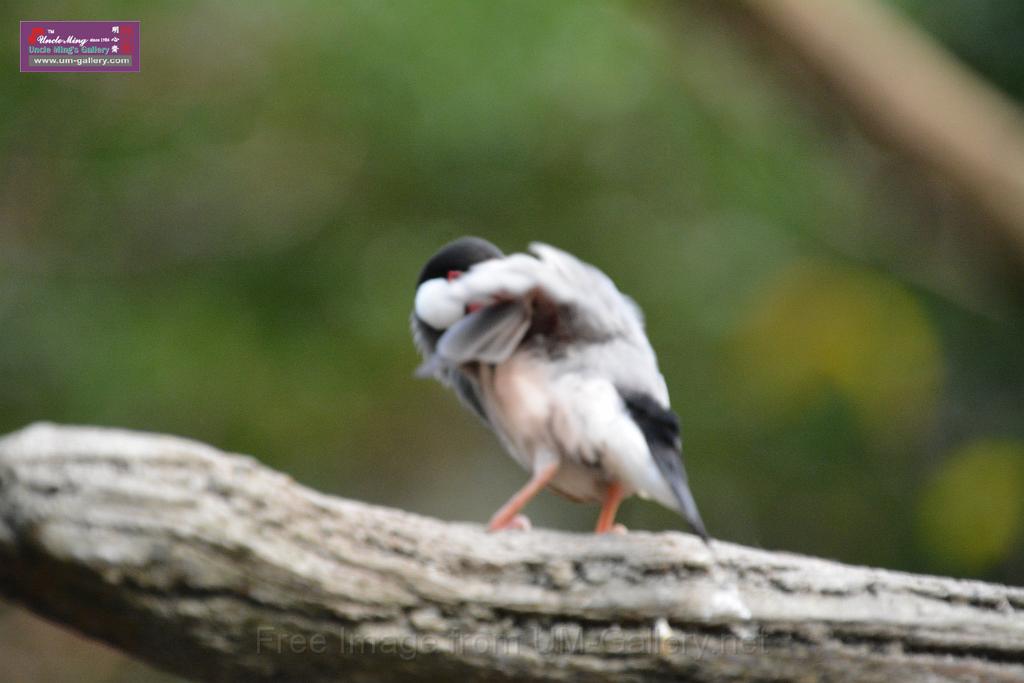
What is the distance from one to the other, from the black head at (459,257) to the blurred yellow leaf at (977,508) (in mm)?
2835

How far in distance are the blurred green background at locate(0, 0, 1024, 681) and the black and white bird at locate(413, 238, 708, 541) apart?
87.2 inches

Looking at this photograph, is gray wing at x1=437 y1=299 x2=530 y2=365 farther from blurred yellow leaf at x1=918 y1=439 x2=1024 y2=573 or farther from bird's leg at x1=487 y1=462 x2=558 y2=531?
blurred yellow leaf at x1=918 y1=439 x2=1024 y2=573

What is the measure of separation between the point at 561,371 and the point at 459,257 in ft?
1.29

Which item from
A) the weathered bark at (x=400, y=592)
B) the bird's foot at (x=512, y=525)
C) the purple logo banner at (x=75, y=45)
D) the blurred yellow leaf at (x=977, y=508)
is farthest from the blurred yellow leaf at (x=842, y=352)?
the purple logo banner at (x=75, y=45)

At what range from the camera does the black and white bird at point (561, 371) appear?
7.13 feet

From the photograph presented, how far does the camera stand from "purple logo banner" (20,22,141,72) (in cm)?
405

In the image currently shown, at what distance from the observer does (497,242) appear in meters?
4.73

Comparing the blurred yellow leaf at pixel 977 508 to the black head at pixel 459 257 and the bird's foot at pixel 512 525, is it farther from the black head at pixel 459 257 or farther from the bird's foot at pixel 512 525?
the black head at pixel 459 257

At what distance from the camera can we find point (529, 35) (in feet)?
15.1

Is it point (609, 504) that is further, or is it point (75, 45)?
point (75, 45)

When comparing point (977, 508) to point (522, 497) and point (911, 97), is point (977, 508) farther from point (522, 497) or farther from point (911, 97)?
point (522, 497)

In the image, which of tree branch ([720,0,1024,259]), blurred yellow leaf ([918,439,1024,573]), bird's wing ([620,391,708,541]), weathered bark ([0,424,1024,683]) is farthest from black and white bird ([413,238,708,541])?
blurred yellow leaf ([918,439,1024,573])

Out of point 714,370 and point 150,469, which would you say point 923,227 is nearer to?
point 714,370

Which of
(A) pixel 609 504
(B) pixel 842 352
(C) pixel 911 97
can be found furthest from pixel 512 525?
(B) pixel 842 352
